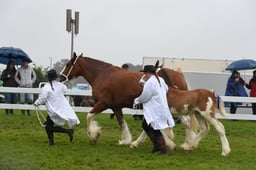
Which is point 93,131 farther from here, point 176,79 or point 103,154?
point 176,79

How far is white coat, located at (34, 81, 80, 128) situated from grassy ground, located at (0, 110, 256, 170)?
591 millimetres

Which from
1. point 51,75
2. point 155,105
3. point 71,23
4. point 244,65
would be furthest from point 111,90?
point 244,65

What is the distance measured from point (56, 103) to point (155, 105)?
2.41 meters

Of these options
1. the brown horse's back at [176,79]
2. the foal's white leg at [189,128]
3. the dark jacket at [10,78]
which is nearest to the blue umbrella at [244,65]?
the dark jacket at [10,78]

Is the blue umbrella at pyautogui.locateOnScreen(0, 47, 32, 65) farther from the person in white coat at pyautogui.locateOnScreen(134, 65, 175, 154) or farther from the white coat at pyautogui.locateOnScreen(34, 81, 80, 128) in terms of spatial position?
the person in white coat at pyautogui.locateOnScreen(134, 65, 175, 154)

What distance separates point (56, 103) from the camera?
1228cm

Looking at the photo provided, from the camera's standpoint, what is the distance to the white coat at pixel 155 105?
11.1 meters

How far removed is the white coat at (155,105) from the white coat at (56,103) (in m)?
1.97

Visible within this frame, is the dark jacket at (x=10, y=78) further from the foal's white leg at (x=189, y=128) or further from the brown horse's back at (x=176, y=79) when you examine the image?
the foal's white leg at (x=189, y=128)

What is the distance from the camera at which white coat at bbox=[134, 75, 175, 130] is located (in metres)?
11.1

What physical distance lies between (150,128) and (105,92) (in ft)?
5.91

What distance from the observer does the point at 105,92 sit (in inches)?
507

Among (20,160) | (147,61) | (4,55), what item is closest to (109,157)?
(20,160)

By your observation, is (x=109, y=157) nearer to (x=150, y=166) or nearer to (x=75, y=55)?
(x=150, y=166)
